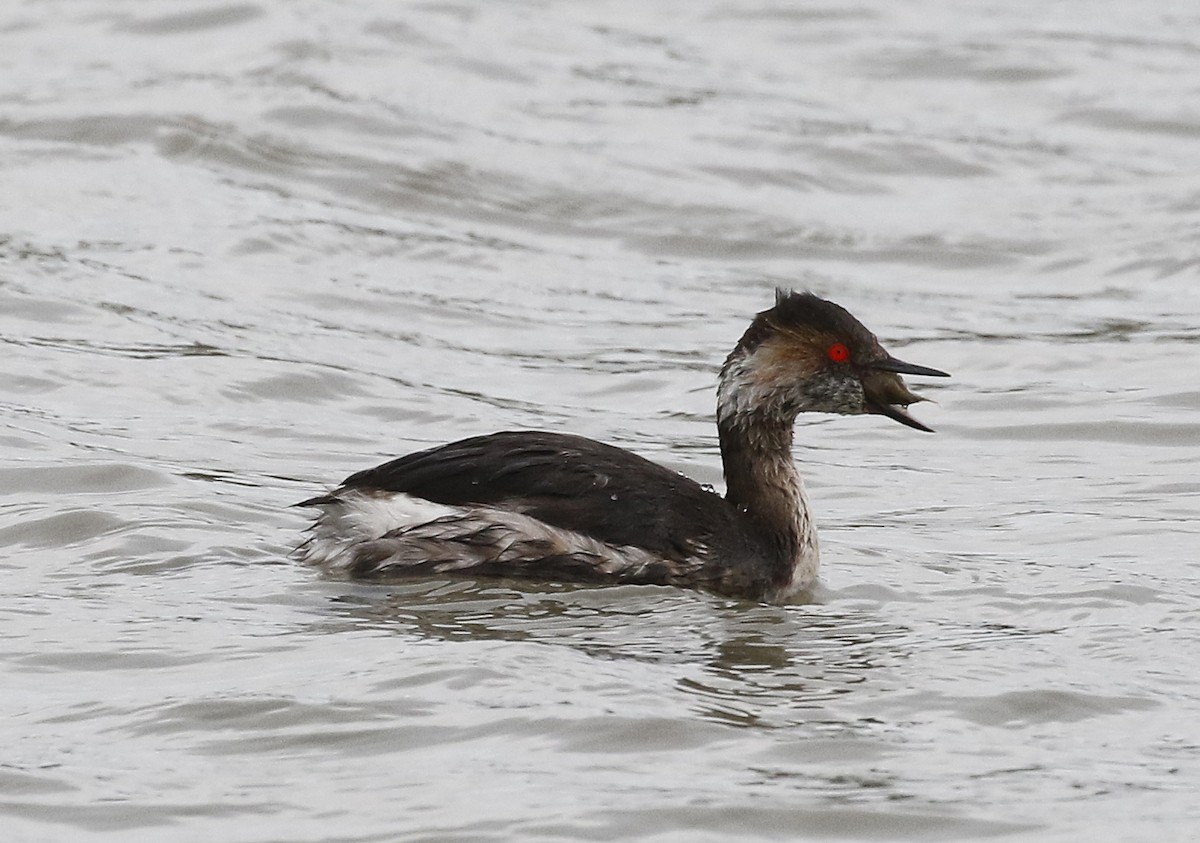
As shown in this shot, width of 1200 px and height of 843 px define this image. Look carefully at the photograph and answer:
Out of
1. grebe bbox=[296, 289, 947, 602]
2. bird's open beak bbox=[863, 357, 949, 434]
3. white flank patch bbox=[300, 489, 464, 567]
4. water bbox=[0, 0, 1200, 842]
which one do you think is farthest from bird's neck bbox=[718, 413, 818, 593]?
white flank patch bbox=[300, 489, 464, 567]

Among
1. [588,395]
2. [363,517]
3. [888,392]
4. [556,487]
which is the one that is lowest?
[588,395]

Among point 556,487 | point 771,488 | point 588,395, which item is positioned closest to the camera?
point 556,487

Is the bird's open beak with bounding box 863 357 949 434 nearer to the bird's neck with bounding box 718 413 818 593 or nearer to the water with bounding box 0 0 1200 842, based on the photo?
the bird's neck with bounding box 718 413 818 593

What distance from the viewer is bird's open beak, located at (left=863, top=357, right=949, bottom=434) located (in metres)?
7.50

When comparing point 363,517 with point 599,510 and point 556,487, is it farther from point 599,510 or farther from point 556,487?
point 599,510

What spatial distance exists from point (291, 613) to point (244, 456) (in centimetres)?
221

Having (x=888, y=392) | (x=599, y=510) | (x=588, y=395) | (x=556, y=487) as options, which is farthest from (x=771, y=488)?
(x=588, y=395)

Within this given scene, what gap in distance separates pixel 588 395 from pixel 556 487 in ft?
10.9

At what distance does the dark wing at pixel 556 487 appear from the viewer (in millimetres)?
6965

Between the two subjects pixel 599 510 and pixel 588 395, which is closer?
pixel 599 510

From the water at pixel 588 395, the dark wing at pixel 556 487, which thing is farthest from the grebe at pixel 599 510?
the water at pixel 588 395

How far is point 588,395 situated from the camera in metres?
10.3

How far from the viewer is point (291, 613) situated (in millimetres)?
6727

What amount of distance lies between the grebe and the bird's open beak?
13 millimetres
